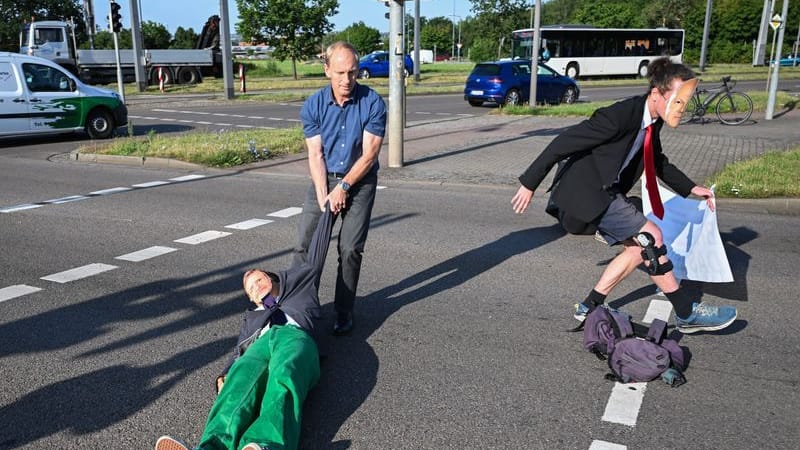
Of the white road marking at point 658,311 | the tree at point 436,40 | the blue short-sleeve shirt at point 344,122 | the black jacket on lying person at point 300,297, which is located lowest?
the white road marking at point 658,311

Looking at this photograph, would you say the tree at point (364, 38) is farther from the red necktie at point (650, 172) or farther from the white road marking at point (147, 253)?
the red necktie at point (650, 172)

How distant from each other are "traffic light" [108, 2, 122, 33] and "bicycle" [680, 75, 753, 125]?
15.3 metres

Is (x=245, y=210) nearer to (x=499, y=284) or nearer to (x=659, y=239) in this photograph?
(x=499, y=284)

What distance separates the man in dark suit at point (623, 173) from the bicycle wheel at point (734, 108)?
1411 cm

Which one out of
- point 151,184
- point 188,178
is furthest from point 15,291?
point 188,178

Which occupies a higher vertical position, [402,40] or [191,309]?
[402,40]

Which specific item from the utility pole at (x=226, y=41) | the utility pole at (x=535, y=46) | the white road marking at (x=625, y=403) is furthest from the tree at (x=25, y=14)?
the white road marking at (x=625, y=403)

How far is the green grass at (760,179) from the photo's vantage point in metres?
8.68

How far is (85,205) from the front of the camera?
8961mm

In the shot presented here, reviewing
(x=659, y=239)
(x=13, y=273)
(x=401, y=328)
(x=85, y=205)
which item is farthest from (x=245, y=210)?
(x=659, y=239)

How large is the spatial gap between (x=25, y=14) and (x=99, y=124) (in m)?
52.2

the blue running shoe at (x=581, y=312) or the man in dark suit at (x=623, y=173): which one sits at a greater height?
the man in dark suit at (x=623, y=173)

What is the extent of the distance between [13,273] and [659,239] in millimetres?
5366

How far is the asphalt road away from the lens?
3410mm
